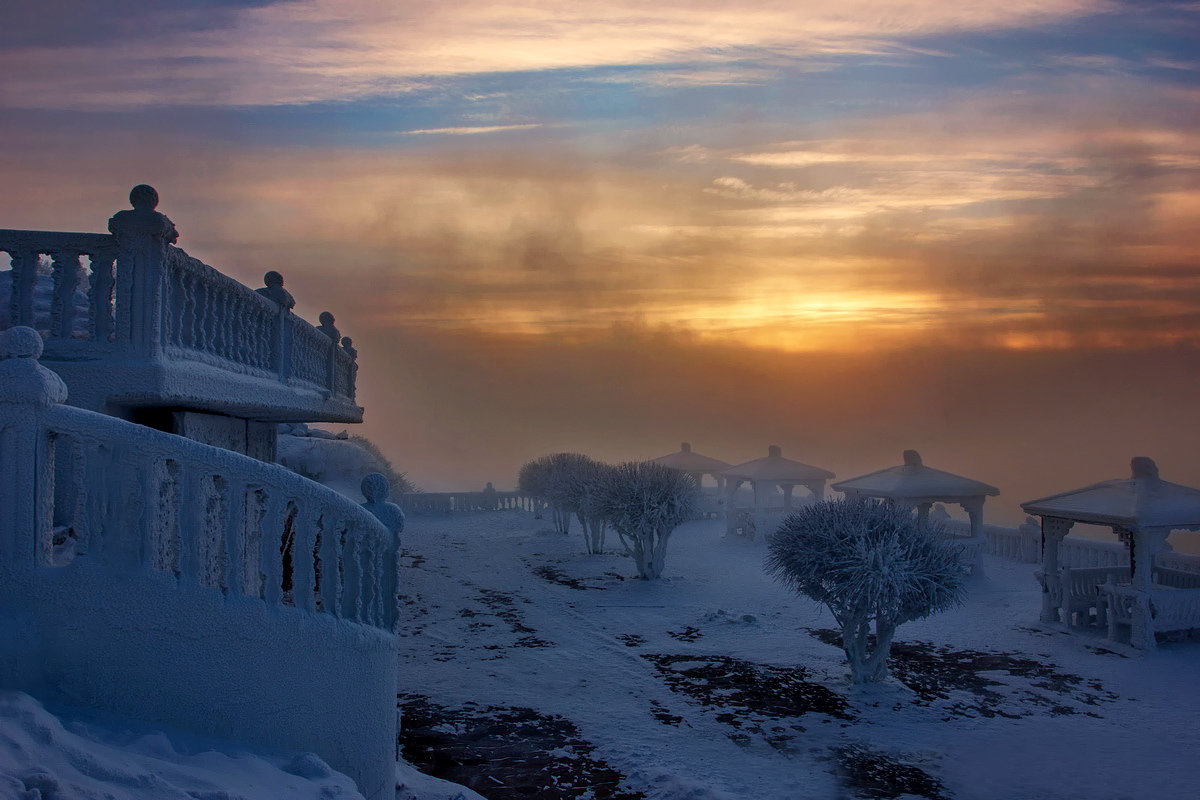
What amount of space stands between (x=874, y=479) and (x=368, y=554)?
20211 millimetres

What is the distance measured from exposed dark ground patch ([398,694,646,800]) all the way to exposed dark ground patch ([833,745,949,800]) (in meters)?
2.32

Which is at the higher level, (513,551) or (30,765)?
(30,765)

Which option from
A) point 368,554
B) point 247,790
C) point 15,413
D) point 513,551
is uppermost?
point 15,413

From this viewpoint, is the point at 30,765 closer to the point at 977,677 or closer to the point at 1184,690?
the point at 977,677

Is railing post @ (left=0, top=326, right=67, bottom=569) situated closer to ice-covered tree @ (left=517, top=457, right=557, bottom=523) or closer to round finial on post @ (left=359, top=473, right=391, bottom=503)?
round finial on post @ (left=359, top=473, right=391, bottom=503)

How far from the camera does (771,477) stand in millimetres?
32375

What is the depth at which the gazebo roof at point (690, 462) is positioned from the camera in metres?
40.7

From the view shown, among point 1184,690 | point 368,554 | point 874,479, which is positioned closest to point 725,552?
point 874,479

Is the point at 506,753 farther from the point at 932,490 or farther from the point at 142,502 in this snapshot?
the point at 932,490

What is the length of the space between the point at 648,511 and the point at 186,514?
1777 centimetres

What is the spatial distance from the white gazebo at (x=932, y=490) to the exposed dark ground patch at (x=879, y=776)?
44.3 feet

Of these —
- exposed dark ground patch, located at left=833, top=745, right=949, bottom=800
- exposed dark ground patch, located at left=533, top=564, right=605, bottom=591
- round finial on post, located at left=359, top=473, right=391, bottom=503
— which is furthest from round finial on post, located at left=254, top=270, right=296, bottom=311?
exposed dark ground patch, located at left=533, top=564, right=605, bottom=591

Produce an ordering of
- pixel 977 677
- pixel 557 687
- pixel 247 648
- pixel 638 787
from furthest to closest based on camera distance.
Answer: pixel 977 677, pixel 557 687, pixel 638 787, pixel 247 648

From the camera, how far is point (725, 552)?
28125 mm
